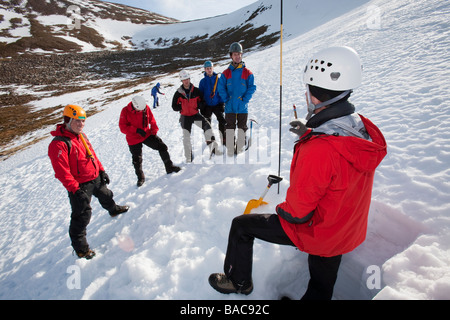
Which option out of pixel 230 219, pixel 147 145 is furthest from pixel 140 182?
pixel 230 219

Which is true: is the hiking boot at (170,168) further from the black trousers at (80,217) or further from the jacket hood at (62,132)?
the jacket hood at (62,132)

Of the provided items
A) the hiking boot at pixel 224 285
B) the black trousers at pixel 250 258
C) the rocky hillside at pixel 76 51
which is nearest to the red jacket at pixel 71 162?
the hiking boot at pixel 224 285

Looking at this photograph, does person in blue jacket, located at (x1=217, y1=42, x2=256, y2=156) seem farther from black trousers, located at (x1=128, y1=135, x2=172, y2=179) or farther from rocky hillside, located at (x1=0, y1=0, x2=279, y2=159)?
rocky hillside, located at (x1=0, y1=0, x2=279, y2=159)

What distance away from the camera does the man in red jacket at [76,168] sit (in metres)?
3.49

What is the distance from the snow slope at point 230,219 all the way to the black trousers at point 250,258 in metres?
0.40

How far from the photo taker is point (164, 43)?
83.9 meters

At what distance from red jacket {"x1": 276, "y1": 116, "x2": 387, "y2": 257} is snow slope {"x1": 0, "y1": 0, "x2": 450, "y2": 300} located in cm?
57

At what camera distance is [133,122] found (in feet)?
17.9

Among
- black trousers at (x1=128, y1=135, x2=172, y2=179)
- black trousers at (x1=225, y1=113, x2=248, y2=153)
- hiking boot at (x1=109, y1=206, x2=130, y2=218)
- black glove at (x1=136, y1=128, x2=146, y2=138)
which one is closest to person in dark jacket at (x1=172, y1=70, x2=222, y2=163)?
black trousers at (x1=225, y1=113, x2=248, y2=153)

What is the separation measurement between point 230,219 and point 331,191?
2.40 metres

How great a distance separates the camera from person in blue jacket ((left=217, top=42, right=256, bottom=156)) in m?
5.45

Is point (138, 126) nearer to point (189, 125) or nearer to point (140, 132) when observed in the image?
point (140, 132)

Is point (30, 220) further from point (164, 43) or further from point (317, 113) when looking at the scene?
point (164, 43)
